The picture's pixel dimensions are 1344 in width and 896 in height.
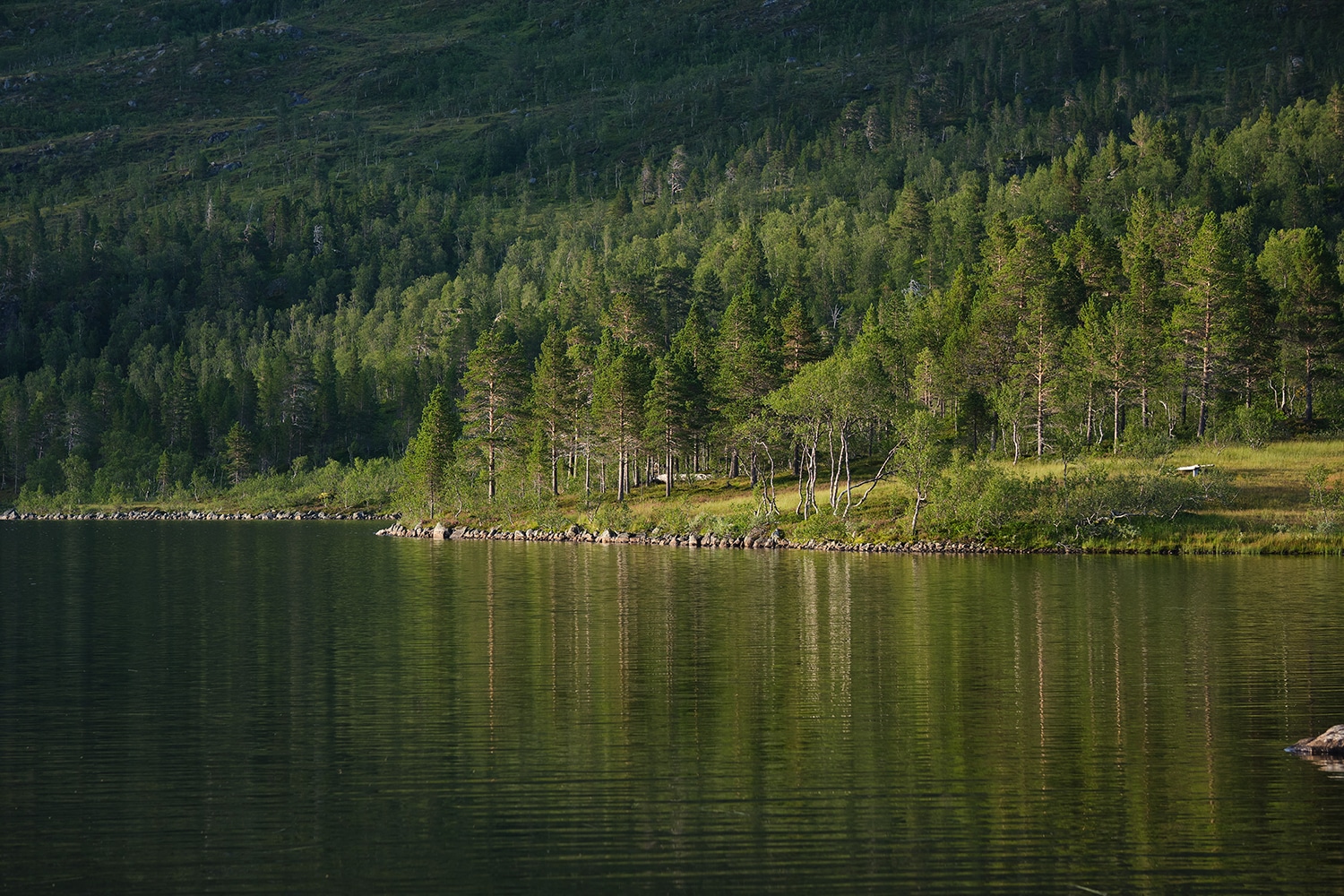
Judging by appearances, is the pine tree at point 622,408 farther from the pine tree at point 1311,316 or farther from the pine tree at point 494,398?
the pine tree at point 1311,316

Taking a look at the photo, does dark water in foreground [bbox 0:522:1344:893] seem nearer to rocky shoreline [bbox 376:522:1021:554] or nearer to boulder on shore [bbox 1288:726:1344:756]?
boulder on shore [bbox 1288:726:1344:756]

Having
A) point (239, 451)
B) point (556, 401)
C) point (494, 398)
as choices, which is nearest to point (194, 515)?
point (239, 451)

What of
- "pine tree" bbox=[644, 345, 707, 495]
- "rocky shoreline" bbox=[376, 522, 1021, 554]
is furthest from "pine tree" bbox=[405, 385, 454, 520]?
"pine tree" bbox=[644, 345, 707, 495]

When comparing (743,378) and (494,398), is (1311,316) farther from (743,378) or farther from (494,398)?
(494,398)

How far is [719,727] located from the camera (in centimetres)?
3027

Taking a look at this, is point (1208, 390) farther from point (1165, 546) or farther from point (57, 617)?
point (57, 617)

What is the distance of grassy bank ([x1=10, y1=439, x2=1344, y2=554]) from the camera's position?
85.7 metres

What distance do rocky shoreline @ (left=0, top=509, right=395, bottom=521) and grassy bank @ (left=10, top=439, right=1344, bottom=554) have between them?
62.2 metres

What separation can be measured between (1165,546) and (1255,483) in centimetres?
1209

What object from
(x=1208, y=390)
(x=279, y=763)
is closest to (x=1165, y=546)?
(x=1208, y=390)

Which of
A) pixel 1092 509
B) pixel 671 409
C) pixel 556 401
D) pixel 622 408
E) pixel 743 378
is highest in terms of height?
pixel 743 378

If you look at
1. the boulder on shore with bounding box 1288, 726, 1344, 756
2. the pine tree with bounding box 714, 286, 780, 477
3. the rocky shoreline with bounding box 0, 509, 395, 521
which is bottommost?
the boulder on shore with bounding box 1288, 726, 1344, 756

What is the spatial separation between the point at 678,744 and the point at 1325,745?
44.2 feet

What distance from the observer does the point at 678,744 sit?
28.6 metres
